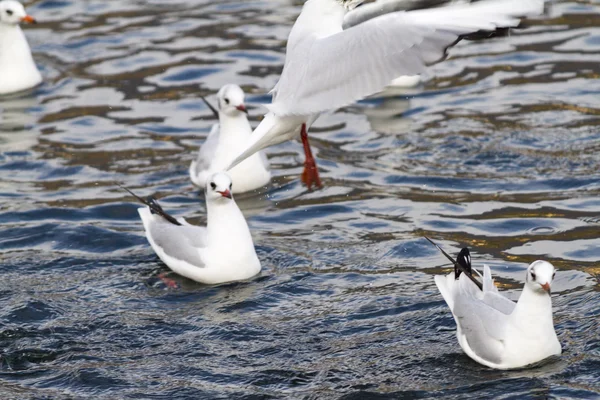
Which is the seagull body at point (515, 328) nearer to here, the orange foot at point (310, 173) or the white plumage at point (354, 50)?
the white plumage at point (354, 50)

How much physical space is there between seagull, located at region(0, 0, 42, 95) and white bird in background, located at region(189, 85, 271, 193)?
4.28 m

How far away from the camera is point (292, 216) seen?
10.5 m

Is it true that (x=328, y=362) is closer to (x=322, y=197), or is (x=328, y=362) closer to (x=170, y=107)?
(x=322, y=197)

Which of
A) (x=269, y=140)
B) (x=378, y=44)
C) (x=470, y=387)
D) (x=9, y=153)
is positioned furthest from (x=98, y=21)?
(x=470, y=387)

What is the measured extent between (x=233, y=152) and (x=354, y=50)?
324cm

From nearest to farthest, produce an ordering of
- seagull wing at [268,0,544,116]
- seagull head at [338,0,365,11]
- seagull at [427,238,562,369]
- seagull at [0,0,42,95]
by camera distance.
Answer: seagull at [427,238,562,369]
seagull wing at [268,0,544,116]
seagull head at [338,0,365,11]
seagull at [0,0,42,95]

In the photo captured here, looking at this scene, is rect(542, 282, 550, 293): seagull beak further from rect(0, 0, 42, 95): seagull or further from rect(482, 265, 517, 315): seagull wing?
rect(0, 0, 42, 95): seagull

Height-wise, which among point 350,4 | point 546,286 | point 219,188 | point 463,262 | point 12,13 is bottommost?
point 463,262

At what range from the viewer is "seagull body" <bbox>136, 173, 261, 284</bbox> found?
896cm

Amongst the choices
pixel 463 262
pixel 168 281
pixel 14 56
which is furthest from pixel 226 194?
pixel 14 56

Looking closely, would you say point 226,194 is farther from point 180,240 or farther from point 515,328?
point 515,328

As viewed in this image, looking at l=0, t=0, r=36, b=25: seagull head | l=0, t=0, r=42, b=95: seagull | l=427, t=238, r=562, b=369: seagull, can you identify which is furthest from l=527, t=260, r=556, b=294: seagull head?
l=0, t=0, r=36, b=25: seagull head

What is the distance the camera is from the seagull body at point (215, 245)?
896cm

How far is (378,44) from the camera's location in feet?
25.7
